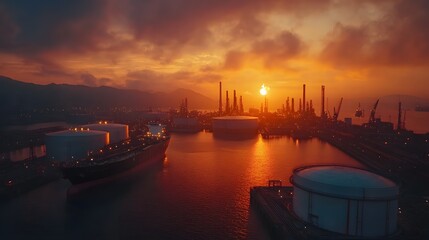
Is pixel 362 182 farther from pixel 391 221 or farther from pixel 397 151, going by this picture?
pixel 397 151

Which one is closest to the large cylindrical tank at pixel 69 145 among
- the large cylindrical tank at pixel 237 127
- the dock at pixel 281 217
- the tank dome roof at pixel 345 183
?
the dock at pixel 281 217

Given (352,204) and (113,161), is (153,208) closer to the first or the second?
(113,161)

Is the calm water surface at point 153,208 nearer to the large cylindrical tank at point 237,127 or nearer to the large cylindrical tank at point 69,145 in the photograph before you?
the large cylindrical tank at point 69,145

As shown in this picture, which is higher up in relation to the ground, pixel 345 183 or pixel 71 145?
pixel 345 183

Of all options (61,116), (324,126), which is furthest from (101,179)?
(61,116)

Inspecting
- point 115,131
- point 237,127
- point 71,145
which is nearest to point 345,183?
point 71,145

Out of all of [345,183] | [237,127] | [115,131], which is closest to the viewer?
[345,183]

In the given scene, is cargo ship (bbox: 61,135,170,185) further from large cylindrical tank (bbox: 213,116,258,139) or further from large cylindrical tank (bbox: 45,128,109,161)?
large cylindrical tank (bbox: 213,116,258,139)
